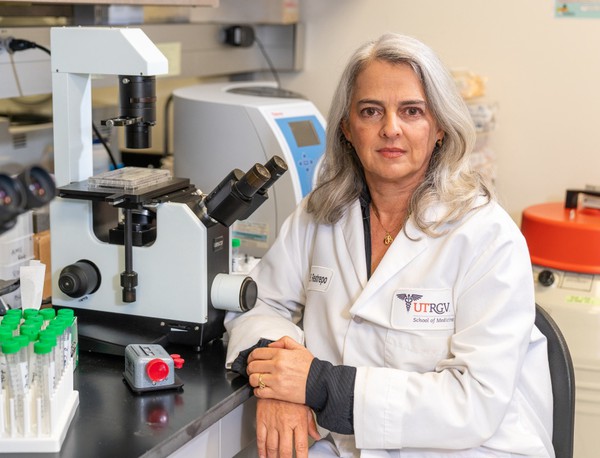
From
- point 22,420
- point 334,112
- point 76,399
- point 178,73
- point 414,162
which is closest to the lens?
point 22,420

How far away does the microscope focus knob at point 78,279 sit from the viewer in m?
1.66

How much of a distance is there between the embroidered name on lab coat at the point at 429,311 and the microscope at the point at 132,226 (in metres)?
0.34

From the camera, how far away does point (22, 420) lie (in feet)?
4.24

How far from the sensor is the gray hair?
5.46 ft

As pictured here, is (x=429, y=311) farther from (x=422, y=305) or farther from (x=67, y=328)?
(x=67, y=328)

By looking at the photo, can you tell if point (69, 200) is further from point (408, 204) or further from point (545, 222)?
point (545, 222)

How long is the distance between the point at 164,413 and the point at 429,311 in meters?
0.53

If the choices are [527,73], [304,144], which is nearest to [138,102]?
[304,144]

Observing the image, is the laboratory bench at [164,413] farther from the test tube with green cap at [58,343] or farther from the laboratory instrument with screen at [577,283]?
the laboratory instrument with screen at [577,283]

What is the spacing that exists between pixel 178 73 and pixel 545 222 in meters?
1.20

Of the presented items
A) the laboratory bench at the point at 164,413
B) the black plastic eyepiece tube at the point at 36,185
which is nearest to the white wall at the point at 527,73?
the laboratory bench at the point at 164,413

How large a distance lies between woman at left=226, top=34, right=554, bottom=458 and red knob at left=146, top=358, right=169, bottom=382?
166 mm

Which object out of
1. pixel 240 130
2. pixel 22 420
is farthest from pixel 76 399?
pixel 240 130

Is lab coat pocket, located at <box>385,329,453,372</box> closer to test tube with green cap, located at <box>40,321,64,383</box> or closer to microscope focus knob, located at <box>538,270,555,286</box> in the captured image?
test tube with green cap, located at <box>40,321,64,383</box>
